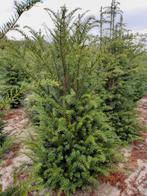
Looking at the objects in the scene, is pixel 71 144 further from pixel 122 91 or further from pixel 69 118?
pixel 122 91

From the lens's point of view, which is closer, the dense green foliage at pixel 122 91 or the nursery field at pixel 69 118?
the nursery field at pixel 69 118

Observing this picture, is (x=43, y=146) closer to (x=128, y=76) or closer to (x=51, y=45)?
(x=51, y=45)

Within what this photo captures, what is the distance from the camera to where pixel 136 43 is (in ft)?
18.7

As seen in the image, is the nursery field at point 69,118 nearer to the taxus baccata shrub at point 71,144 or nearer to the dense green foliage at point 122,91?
the taxus baccata shrub at point 71,144

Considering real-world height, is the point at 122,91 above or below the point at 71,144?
above

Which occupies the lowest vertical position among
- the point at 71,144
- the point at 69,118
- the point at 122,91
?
the point at 71,144

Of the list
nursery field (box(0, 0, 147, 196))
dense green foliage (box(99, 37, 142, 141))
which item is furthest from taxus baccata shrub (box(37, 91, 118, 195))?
dense green foliage (box(99, 37, 142, 141))

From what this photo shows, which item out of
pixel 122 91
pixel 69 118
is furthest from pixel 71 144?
pixel 122 91

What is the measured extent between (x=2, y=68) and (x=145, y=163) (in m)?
5.64

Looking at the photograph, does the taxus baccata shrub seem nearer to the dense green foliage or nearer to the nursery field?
the nursery field

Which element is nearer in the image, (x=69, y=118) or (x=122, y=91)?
(x=69, y=118)

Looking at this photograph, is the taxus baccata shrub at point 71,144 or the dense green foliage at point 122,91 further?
the dense green foliage at point 122,91

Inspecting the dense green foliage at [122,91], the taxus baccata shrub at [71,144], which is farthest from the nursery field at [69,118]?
the dense green foliage at [122,91]

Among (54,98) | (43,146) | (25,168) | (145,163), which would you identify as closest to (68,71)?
(54,98)
